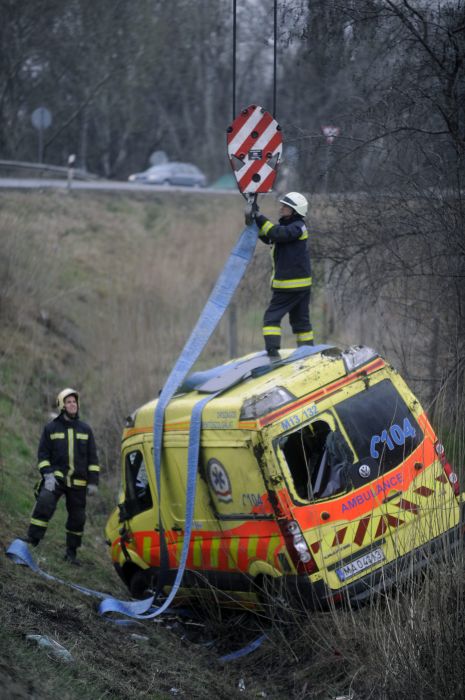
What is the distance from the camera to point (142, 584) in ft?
34.9

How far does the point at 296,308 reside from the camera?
35.1ft

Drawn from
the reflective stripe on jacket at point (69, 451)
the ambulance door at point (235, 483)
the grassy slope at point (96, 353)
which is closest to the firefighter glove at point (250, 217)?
the ambulance door at point (235, 483)

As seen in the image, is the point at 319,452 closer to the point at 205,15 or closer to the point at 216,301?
the point at 216,301

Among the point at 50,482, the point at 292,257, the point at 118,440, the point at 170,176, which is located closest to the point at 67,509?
the point at 50,482

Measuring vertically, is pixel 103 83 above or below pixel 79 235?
above

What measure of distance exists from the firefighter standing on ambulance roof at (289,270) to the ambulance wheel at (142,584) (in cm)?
253

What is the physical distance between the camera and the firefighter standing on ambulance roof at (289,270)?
1010 cm

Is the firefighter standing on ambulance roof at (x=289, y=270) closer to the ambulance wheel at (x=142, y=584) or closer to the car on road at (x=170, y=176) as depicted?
the ambulance wheel at (x=142, y=584)

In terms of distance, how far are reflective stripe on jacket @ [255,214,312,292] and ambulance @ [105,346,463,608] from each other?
128 centimetres

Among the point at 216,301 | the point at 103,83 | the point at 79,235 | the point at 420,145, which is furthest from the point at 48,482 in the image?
the point at 103,83

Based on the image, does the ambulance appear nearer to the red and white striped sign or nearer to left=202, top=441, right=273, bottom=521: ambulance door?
left=202, top=441, right=273, bottom=521: ambulance door

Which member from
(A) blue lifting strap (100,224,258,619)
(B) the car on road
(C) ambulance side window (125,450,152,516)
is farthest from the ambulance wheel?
(B) the car on road

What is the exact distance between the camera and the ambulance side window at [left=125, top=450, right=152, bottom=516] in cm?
1018

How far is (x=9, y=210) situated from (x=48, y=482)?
42.1 feet
